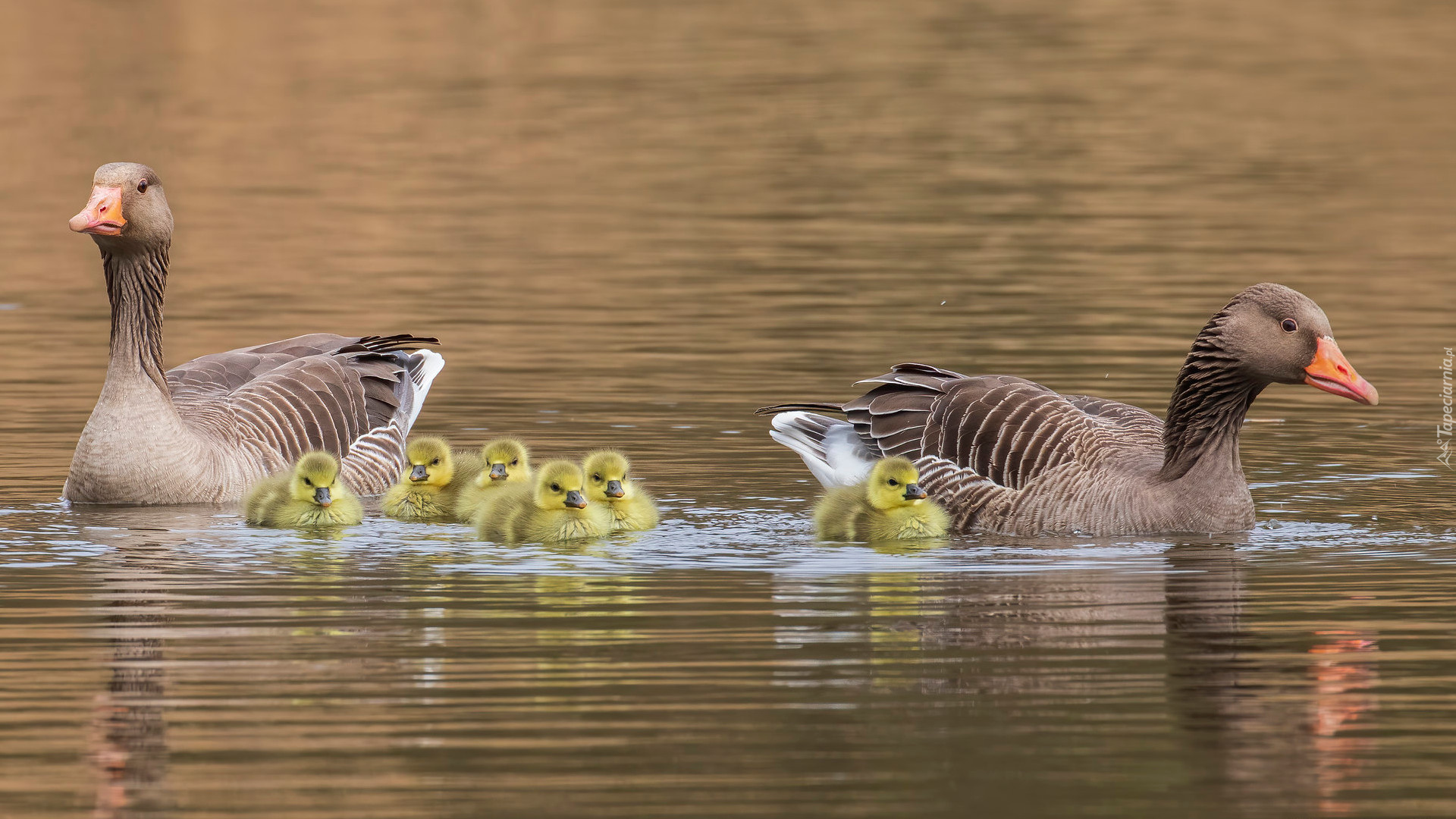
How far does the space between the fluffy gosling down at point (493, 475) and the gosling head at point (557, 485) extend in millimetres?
984

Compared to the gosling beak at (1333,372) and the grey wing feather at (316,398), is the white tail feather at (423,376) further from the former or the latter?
the gosling beak at (1333,372)

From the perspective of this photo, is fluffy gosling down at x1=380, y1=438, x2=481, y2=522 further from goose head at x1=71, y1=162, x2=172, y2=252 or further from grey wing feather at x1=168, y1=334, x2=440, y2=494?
goose head at x1=71, y1=162, x2=172, y2=252

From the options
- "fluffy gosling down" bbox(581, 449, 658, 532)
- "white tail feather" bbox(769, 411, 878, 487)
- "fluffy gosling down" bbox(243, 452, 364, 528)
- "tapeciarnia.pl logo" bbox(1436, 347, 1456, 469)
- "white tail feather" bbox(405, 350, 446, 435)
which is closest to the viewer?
"fluffy gosling down" bbox(581, 449, 658, 532)

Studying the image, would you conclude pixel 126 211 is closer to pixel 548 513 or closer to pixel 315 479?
pixel 315 479

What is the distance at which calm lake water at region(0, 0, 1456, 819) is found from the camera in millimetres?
8820

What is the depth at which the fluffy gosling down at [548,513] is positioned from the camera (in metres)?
13.1

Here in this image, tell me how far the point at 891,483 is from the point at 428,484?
3217 millimetres

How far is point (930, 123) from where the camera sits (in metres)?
41.8

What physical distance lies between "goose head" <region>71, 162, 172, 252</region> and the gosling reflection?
287cm

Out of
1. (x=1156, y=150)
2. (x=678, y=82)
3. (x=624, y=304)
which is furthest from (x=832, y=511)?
(x=678, y=82)

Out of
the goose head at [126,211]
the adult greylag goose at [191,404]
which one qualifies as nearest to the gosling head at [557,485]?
the adult greylag goose at [191,404]

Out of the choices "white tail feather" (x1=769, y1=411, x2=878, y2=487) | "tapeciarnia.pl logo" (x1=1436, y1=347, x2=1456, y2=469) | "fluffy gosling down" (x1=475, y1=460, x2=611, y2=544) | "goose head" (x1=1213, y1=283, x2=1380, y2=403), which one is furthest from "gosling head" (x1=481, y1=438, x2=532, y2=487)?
"tapeciarnia.pl logo" (x1=1436, y1=347, x2=1456, y2=469)

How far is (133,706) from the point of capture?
950 cm

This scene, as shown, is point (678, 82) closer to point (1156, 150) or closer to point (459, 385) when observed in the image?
point (1156, 150)
